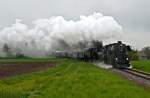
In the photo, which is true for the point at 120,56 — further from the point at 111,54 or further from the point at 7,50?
the point at 7,50

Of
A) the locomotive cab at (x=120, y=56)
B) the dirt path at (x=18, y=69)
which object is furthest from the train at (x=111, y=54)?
the dirt path at (x=18, y=69)

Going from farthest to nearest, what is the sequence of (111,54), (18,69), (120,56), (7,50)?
(7,50), (18,69), (111,54), (120,56)

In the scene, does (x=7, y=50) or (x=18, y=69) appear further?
(x=7, y=50)

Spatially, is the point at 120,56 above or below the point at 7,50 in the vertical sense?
below

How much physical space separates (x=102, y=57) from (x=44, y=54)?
37497 millimetres

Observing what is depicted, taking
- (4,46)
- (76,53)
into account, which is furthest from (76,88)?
(4,46)

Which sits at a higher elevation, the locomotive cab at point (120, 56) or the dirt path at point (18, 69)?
the locomotive cab at point (120, 56)

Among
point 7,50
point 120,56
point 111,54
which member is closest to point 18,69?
point 111,54

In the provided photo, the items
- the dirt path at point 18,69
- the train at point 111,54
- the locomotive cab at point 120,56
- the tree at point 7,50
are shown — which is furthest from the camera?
the tree at point 7,50

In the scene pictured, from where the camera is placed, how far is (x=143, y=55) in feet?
470

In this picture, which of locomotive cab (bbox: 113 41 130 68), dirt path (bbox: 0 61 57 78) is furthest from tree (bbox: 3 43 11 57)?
locomotive cab (bbox: 113 41 130 68)

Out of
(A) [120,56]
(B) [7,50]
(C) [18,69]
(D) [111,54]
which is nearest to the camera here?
(A) [120,56]

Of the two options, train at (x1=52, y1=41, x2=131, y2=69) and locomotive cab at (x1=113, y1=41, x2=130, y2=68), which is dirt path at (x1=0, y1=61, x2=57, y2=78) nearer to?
train at (x1=52, y1=41, x2=131, y2=69)

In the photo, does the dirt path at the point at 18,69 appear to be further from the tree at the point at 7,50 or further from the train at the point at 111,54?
A: the tree at the point at 7,50
